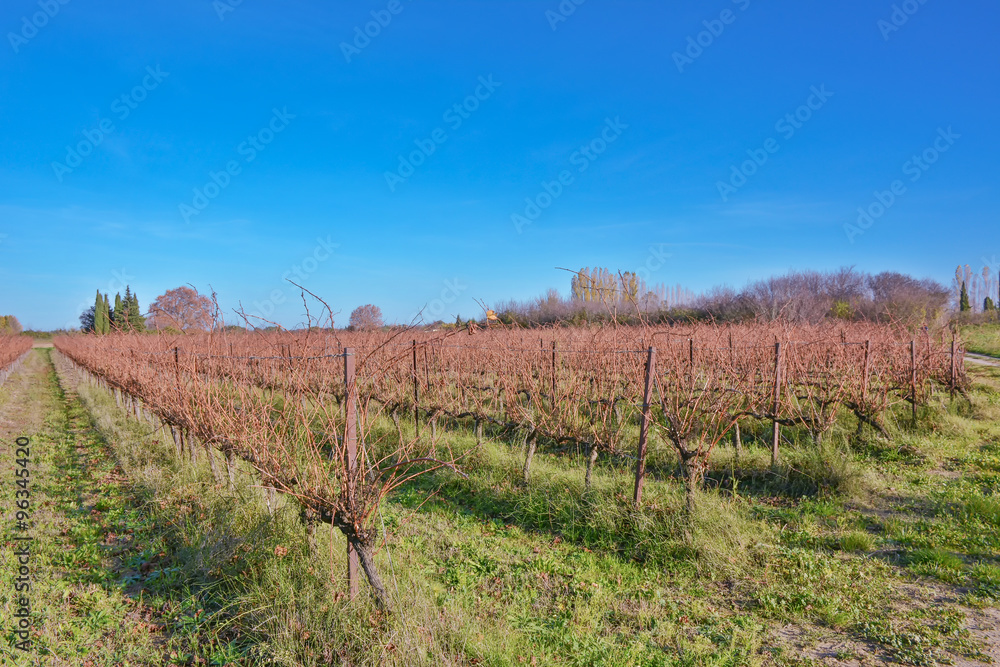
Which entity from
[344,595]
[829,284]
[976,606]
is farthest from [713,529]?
[829,284]

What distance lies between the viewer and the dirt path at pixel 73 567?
10.2 feet

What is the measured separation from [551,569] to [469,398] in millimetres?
6166

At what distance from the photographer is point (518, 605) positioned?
143 inches

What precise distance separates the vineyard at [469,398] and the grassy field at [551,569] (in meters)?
0.36

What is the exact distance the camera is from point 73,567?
164 inches

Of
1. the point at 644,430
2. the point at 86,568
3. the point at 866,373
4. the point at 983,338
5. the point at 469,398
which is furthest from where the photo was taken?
the point at 983,338

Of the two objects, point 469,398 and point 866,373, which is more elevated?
point 866,373

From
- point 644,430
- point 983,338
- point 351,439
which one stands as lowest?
point 644,430

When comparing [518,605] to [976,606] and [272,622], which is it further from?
[976,606]

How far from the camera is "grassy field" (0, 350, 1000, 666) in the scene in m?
3.00

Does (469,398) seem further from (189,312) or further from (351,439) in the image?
(351,439)

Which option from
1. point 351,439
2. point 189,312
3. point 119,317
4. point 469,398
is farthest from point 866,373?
point 119,317

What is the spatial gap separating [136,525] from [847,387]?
30.0 feet

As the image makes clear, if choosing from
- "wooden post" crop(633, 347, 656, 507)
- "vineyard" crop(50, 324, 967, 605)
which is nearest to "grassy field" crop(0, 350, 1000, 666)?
"wooden post" crop(633, 347, 656, 507)
